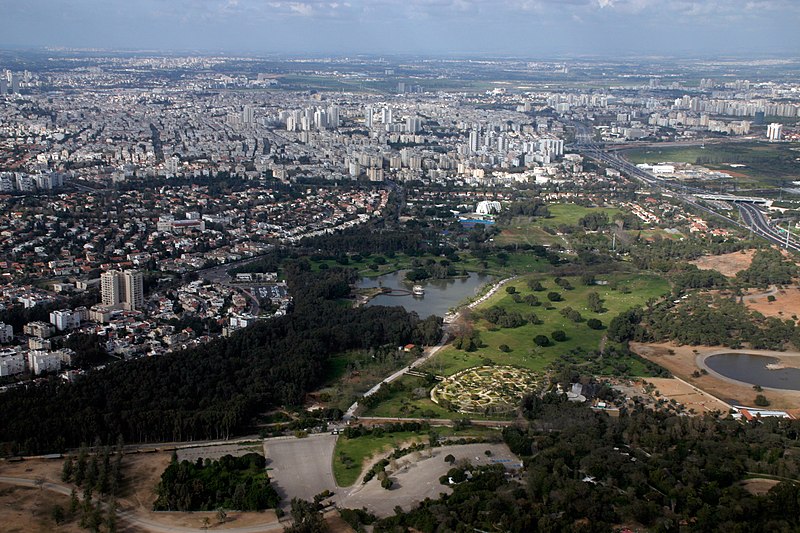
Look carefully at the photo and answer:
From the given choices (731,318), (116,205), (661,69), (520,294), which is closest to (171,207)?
(116,205)

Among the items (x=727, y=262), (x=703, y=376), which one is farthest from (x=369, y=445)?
(x=727, y=262)

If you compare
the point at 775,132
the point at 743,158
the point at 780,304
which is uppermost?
the point at 775,132

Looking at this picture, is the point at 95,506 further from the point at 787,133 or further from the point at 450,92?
the point at 450,92

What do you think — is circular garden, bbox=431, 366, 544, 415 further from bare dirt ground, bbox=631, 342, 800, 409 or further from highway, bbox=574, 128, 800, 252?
highway, bbox=574, 128, 800, 252

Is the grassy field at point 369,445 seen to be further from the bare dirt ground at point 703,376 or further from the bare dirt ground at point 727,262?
the bare dirt ground at point 727,262

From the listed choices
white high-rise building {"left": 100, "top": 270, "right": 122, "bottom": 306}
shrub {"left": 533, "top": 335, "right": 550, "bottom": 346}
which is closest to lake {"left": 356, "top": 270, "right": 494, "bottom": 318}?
shrub {"left": 533, "top": 335, "right": 550, "bottom": 346}

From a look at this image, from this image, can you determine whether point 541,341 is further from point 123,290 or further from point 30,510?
point 30,510

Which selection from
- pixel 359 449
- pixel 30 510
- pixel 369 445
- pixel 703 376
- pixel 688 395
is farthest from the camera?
pixel 703 376

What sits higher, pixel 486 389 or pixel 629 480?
pixel 629 480
